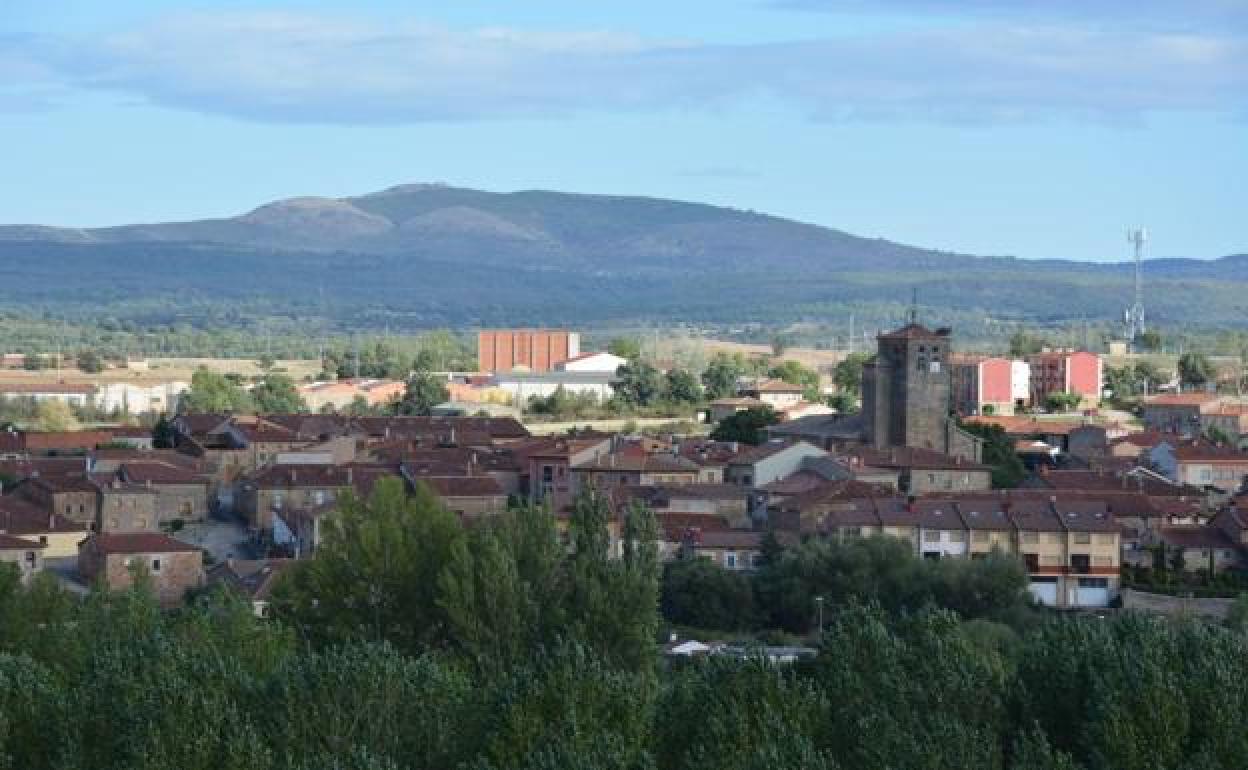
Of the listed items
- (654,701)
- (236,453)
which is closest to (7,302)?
(236,453)

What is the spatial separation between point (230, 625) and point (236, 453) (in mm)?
24270

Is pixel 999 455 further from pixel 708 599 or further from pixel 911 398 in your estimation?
pixel 708 599

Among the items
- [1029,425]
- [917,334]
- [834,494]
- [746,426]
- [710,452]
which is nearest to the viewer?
[834,494]

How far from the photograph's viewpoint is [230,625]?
2602cm

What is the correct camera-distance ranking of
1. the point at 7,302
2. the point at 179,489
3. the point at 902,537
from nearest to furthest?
the point at 902,537
the point at 179,489
the point at 7,302

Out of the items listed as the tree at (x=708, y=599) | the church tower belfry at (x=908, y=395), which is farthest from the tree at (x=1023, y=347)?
the tree at (x=708, y=599)

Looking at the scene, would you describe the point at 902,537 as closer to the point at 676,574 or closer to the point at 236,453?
the point at 676,574

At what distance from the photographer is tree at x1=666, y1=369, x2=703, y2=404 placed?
7056cm

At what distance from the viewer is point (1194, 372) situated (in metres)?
78.2

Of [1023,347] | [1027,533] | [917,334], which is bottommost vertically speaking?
[1027,533]

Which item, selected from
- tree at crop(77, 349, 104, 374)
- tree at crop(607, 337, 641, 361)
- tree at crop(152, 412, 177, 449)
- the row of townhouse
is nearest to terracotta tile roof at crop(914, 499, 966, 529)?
the row of townhouse

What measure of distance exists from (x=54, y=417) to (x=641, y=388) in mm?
15054

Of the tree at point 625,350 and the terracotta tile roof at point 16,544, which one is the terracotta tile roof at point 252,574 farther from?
the tree at point 625,350

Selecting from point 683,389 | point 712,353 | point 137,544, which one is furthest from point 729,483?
point 712,353
